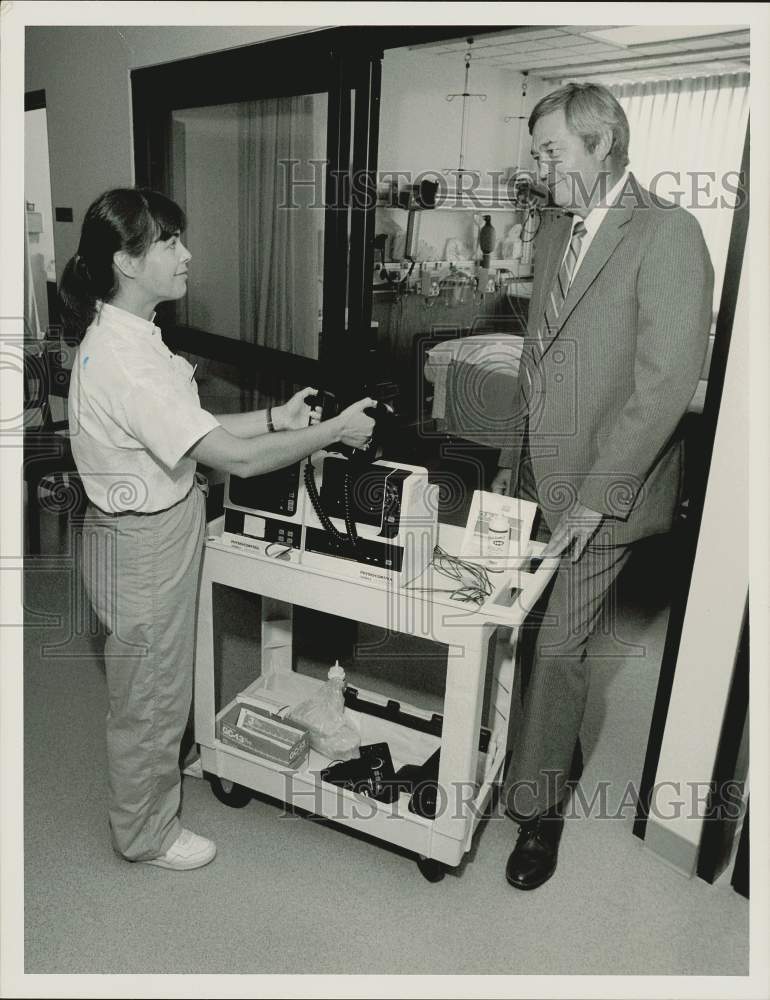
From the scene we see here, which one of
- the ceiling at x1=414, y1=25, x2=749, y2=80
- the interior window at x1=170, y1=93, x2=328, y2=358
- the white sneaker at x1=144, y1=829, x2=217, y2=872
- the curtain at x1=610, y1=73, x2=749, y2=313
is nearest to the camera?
the white sneaker at x1=144, y1=829, x2=217, y2=872

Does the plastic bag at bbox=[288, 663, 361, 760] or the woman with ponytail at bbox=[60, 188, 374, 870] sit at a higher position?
the woman with ponytail at bbox=[60, 188, 374, 870]

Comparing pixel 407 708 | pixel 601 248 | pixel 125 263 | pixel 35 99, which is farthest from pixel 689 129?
pixel 125 263

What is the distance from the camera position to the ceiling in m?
4.34

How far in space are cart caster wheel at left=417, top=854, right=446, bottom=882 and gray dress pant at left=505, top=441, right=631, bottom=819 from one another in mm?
243

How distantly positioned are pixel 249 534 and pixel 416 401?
233cm

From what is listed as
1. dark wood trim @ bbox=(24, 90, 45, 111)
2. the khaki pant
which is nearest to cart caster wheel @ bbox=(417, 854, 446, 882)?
the khaki pant

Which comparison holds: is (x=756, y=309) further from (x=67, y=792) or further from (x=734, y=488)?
(x=67, y=792)

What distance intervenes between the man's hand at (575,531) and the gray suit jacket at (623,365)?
0.10 feet

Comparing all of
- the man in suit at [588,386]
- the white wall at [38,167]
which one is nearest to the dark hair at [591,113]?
the man in suit at [588,386]

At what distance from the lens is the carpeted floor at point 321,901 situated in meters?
1.63

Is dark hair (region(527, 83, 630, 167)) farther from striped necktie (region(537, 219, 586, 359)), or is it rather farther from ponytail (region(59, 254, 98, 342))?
ponytail (region(59, 254, 98, 342))

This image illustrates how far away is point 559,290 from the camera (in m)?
1.85

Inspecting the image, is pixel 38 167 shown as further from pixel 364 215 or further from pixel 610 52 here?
pixel 610 52

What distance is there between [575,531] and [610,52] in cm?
439
